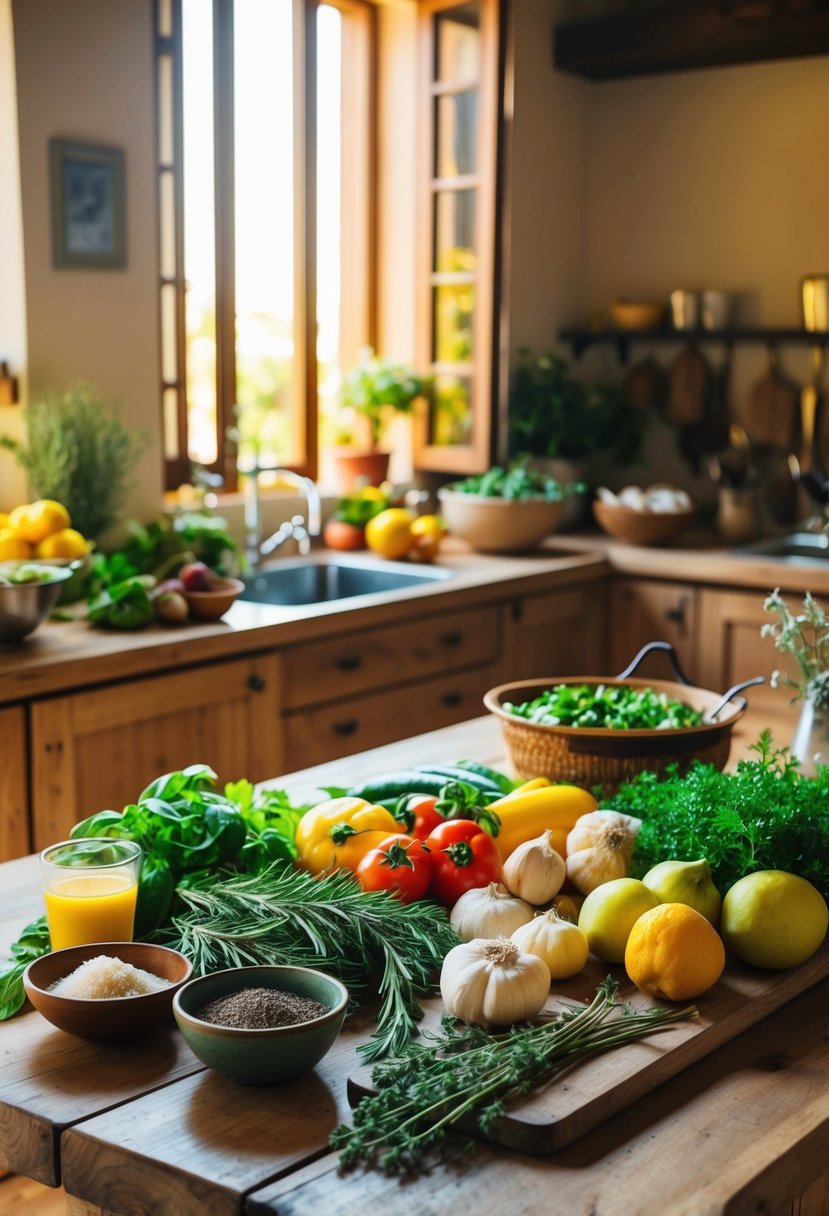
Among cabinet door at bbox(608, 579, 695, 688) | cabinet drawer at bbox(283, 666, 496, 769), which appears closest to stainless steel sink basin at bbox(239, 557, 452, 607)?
cabinet drawer at bbox(283, 666, 496, 769)

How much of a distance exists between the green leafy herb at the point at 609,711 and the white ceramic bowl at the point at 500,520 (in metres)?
2.05

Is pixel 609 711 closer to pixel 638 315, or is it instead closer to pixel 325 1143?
pixel 325 1143

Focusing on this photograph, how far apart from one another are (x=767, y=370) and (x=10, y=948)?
362cm

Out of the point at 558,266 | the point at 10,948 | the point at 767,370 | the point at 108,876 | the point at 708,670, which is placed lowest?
the point at 708,670

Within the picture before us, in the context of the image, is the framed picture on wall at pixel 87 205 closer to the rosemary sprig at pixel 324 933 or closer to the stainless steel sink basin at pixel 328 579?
the stainless steel sink basin at pixel 328 579

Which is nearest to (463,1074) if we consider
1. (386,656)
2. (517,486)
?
(386,656)

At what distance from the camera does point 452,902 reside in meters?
1.51

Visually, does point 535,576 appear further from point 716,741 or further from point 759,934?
point 759,934

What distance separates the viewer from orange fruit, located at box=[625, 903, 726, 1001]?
1309mm

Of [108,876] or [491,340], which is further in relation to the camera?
[491,340]

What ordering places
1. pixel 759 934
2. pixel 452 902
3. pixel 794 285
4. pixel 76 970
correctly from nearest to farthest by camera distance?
pixel 76 970 → pixel 759 934 → pixel 452 902 → pixel 794 285

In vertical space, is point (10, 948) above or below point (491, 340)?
below

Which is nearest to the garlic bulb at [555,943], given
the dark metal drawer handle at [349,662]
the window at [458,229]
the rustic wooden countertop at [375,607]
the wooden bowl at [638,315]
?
the rustic wooden countertop at [375,607]

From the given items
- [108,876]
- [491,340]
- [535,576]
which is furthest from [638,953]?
[491,340]
